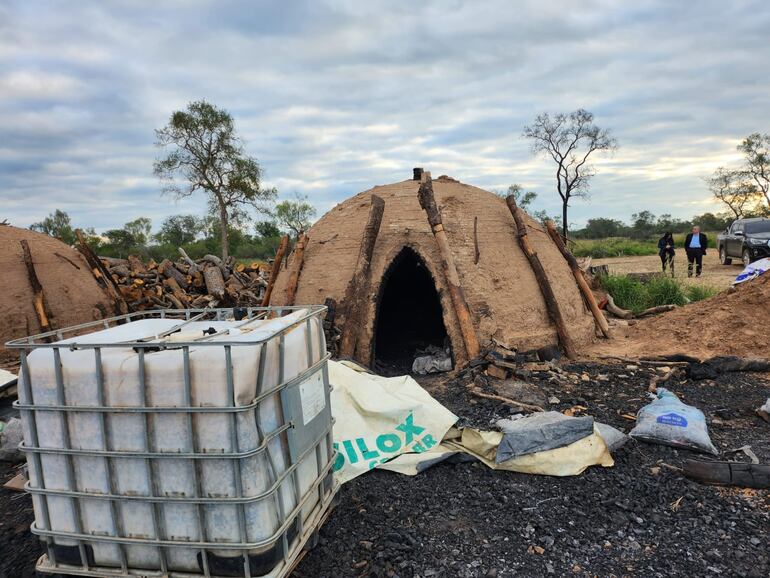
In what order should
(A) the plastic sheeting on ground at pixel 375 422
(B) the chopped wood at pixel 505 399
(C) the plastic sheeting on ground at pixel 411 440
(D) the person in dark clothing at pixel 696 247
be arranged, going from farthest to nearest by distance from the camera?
(D) the person in dark clothing at pixel 696 247, (B) the chopped wood at pixel 505 399, (A) the plastic sheeting on ground at pixel 375 422, (C) the plastic sheeting on ground at pixel 411 440

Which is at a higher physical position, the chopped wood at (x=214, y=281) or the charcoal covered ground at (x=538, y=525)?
the chopped wood at (x=214, y=281)

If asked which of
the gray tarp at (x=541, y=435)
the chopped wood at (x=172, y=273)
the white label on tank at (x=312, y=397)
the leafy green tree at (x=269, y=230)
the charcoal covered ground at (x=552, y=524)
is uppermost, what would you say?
the leafy green tree at (x=269, y=230)

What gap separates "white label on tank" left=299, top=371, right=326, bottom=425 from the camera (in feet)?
8.41

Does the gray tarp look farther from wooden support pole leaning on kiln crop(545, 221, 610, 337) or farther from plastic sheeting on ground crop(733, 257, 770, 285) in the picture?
plastic sheeting on ground crop(733, 257, 770, 285)

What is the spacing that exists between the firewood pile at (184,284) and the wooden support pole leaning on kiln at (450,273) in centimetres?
746

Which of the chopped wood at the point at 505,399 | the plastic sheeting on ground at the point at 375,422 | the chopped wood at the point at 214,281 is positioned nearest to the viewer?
the plastic sheeting on ground at the point at 375,422

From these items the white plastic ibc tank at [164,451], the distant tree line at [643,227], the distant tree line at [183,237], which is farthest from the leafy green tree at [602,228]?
the white plastic ibc tank at [164,451]

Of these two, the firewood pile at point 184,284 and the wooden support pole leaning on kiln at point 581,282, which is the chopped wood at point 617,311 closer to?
the wooden support pole leaning on kiln at point 581,282

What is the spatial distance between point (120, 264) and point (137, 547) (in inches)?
481

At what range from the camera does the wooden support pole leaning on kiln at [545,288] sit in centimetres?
689

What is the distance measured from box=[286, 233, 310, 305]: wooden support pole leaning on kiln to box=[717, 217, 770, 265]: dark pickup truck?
552 inches

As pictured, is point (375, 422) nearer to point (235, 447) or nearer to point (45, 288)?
point (235, 447)

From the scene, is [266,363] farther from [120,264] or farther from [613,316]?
[120,264]

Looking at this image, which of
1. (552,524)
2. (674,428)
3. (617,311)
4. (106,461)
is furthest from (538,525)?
(617,311)
